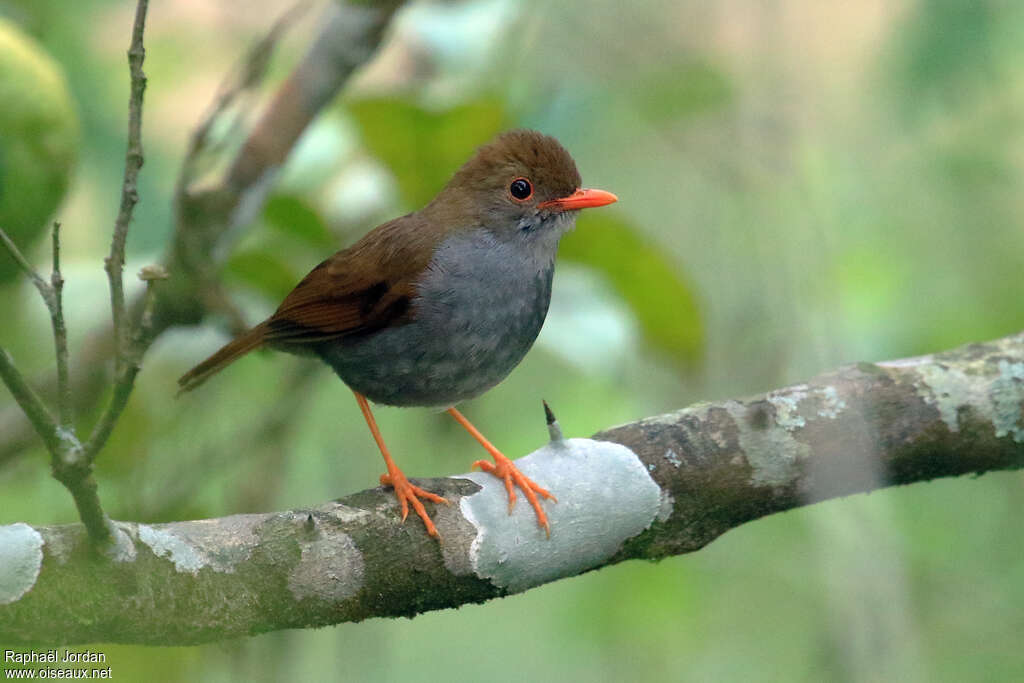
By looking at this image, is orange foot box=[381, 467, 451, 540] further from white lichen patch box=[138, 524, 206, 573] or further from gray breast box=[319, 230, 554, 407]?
gray breast box=[319, 230, 554, 407]

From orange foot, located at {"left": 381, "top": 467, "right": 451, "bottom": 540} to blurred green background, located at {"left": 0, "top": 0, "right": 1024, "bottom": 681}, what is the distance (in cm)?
66

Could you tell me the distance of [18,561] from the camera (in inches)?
78.7

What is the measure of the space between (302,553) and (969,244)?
4133 millimetres

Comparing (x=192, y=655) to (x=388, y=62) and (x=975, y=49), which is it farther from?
(x=388, y=62)

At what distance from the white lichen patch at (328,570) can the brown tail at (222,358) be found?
4.67 feet

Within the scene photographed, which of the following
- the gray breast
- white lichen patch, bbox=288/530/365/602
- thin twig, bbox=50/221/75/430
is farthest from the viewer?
the gray breast

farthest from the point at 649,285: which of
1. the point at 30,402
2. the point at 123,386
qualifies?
the point at 30,402

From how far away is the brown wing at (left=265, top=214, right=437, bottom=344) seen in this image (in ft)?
12.0

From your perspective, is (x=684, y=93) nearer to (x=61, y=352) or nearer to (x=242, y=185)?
(x=242, y=185)

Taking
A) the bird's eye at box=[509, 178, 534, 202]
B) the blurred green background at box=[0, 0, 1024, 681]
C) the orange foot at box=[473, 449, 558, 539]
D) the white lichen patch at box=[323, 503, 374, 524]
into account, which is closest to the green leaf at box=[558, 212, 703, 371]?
the blurred green background at box=[0, 0, 1024, 681]

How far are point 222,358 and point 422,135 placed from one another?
1124 millimetres

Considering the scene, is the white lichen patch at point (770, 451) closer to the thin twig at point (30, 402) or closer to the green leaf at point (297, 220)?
the green leaf at point (297, 220)

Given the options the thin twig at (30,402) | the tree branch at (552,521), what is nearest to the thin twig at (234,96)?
the tree branch at (552,521)

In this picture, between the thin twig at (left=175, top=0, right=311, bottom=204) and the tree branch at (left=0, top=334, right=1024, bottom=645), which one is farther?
the thin twig at (left=175, top=0, right=311, bottom=204)
